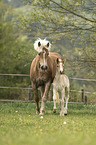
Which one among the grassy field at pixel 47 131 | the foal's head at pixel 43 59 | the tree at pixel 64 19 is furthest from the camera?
the tree at pixel 64 19

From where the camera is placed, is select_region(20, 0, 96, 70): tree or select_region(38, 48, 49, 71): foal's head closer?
select_region(38, 48, 49, 71): foal's head

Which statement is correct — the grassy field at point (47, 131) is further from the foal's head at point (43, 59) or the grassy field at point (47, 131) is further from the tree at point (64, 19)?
the tree at point (64, 19)

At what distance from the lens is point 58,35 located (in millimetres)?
13023

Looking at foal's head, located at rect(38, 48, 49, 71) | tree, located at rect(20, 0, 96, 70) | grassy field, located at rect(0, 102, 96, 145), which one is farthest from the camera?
tree, located at rect(20, 0, 96, 70)

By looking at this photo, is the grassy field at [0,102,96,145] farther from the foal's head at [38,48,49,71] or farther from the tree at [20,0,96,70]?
the tree at [20,0,96,70]

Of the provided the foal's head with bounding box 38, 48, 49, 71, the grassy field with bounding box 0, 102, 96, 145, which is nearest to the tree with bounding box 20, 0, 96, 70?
the foal's head with bounding box 38, 48, 49, 71

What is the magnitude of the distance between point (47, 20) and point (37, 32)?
1.09 metres

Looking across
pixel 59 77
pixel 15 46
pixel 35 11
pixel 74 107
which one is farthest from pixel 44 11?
pixel 15 46

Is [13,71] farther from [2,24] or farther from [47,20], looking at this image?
[47,20]

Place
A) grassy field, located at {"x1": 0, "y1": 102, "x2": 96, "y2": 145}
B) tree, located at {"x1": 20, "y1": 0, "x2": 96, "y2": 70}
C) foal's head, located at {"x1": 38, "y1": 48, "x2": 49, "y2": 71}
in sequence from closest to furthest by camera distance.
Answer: grassy field, located at {"x1": 0, "y1": 102, "x2": 96, "y2": 145}
foal's head, located at {"x1": 38, "y1": 48, "x2": 49, "y2": 71}
tree, located at {"x1": 20, "y1": 0, "x2": 96, "y2": 70}

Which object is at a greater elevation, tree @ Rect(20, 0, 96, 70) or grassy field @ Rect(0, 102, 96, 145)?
tree @ Rect(20, 0, 96, 70)

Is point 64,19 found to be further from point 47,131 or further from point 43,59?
point 47,131

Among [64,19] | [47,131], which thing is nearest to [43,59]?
[64,19]

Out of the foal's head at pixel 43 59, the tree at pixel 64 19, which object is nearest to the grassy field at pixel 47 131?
the foal's head at pixel 43 59
